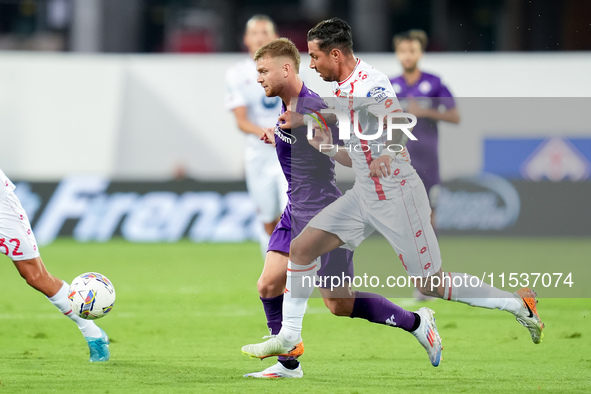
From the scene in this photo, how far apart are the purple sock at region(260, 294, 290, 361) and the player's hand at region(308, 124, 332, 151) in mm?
1019

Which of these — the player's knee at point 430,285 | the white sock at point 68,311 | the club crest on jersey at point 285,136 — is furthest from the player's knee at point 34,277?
the player's knee at point 430,285

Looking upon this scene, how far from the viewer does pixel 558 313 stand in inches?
352

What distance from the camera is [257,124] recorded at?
977cm

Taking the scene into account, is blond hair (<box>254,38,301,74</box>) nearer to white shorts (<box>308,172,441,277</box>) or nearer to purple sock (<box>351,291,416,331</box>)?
white shorts (<box>308,172,441,277</box>)

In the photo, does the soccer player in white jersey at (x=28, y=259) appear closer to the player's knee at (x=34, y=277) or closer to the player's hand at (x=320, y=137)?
the player's knee at (x=34, y=277)

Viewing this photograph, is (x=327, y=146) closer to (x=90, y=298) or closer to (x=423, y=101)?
(x=90, y=298)

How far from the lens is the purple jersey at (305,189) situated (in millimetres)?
6012

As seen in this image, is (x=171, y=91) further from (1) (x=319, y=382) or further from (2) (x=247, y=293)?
(1) (x=319, y=382)

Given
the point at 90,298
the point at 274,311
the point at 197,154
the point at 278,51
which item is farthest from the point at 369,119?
the point at 197,154

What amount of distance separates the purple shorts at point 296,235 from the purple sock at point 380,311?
0.62 feet

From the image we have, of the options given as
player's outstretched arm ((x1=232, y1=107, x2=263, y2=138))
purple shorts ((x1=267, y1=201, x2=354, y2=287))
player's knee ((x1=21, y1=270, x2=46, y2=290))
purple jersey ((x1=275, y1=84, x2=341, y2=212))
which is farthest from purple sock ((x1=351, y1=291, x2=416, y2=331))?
Result: player's outstretched arm ((x1=232, y1=107, x2=263, y2=138))

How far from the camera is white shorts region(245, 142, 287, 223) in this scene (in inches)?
373

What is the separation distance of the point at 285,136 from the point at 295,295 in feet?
3.10

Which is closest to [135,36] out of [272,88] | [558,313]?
[558,313]
